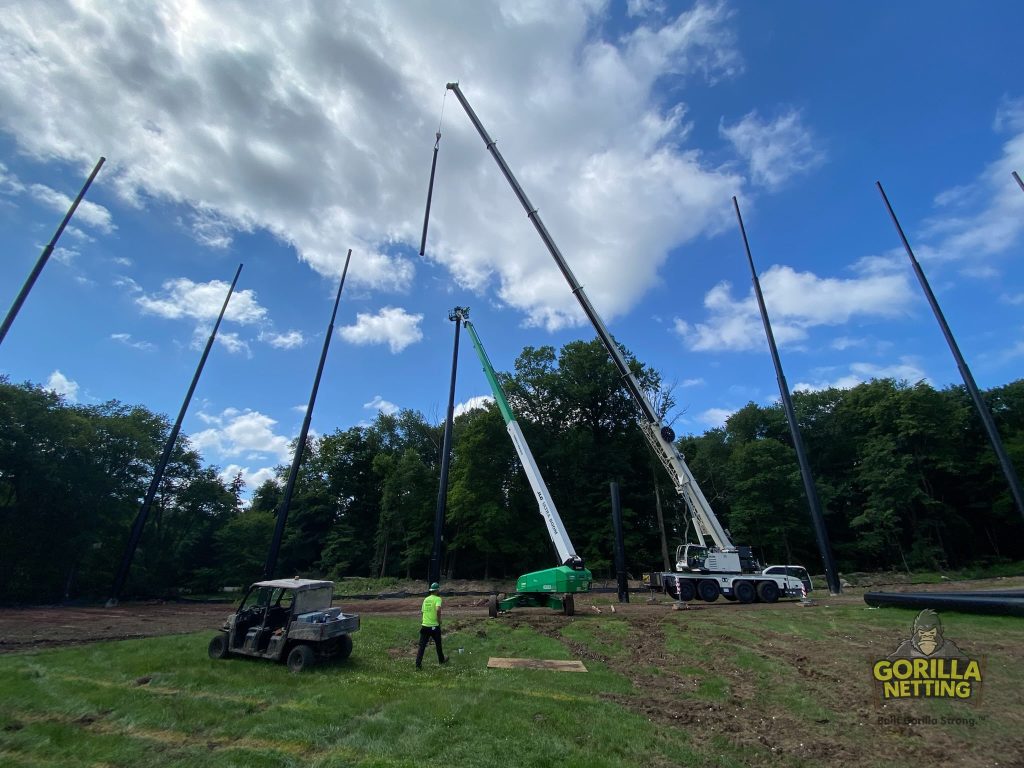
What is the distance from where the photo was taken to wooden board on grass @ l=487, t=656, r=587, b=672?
400 inches

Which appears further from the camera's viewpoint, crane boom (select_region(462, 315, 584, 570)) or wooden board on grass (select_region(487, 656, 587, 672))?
crane boom (select_region(462, 315, 584, 570))

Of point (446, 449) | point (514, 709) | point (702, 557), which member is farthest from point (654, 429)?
point (514, 709)

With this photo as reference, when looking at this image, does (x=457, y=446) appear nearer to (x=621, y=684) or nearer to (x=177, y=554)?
(x=177, y=554)

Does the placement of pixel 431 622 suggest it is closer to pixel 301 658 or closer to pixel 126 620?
pixel 301 658

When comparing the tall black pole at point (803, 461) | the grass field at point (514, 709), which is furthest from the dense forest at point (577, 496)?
the grass field at point (514, 709)

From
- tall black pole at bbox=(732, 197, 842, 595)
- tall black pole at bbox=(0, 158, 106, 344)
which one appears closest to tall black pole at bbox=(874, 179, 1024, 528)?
tall black pole at bbox=(732, 197, 842, 595)

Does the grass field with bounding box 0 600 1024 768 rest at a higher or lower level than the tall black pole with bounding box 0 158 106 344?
lower

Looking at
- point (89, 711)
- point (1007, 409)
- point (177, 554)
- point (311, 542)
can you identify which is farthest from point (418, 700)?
point (1007, 409)

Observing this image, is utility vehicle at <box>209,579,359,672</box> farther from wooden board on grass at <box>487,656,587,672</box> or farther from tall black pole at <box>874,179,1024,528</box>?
tall black pole at <box>874,179,1024,528</box>

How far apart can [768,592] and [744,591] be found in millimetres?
1041

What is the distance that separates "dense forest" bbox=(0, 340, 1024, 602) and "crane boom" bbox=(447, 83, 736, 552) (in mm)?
19079

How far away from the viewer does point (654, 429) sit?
23.0 meters

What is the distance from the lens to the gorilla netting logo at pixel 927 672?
25.9ft

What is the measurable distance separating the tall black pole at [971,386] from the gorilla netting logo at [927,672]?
59.6 feet
